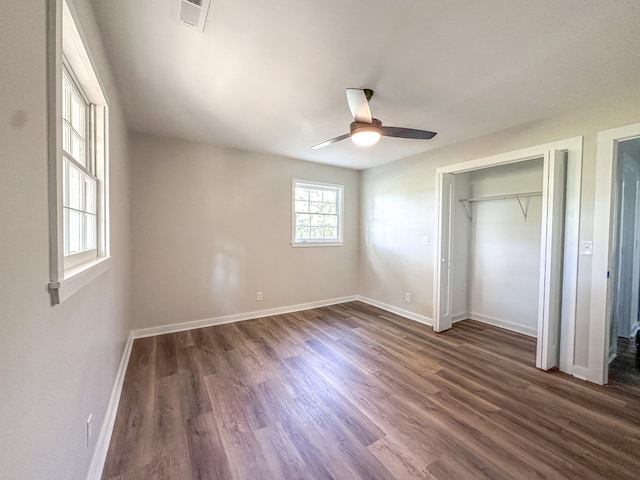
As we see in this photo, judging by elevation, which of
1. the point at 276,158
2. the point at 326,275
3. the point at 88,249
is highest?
the point at 276,158

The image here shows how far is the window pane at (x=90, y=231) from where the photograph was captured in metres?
1.55

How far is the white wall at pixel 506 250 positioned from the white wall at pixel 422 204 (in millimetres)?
796

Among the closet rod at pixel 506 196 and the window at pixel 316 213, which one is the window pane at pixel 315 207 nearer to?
the window at pixel 316 213

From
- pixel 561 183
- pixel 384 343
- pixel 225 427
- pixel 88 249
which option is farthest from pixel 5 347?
pixel 561 183

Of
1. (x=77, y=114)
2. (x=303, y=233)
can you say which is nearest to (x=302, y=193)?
(x=303, y=233)

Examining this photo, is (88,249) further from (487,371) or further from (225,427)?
(487,371)

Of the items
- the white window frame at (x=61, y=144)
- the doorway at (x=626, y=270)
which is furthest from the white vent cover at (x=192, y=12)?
the doorway at (x=626, y=270)

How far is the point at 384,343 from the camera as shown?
3.12 meters

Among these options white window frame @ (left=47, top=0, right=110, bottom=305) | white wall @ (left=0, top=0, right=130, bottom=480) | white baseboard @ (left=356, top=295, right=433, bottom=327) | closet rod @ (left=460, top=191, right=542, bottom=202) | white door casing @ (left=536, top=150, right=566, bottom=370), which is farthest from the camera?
white baseboard @ (left=356, top=295, right=433, bottom=327)

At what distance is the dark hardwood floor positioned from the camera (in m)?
1.49

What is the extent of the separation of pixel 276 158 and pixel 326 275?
2.13m

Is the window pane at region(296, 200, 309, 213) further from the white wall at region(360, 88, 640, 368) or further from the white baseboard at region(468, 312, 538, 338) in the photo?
the white baseboard at region(468, 312, 538, 338)

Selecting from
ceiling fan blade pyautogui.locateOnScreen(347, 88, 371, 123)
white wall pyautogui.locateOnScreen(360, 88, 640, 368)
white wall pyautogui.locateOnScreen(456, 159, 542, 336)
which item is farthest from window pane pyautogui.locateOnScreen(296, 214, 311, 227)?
white wall pyautogui.locateOnScreen(456, 159, 542, 336)

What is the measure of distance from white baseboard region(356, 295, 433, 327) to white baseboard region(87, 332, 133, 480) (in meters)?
3.53
